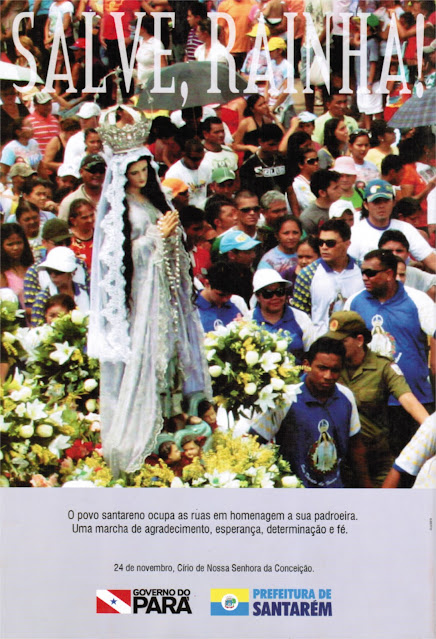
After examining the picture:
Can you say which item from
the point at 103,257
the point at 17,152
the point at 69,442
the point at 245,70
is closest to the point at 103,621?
the point at 69,442

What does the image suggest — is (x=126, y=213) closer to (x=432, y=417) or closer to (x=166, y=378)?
(x=166, y=378)

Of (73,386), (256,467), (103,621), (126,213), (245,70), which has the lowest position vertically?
(103,621)

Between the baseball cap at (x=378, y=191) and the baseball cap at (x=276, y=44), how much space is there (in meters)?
0.73

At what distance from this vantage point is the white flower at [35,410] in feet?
17.0

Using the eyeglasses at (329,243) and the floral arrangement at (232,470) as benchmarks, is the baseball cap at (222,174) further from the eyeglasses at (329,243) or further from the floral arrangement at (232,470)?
the floral arrangement at (232,470)

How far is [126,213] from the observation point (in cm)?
521

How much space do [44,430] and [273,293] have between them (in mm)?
1180

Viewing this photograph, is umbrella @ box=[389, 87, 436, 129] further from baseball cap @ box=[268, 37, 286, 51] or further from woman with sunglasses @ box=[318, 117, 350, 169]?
baseball cap @ box=[268, 37, 286, 51]

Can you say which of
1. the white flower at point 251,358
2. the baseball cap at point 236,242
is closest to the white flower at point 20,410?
the white flower at point 251,358

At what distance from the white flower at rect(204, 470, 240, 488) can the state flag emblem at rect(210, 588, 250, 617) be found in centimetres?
44

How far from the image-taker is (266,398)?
17.1ft

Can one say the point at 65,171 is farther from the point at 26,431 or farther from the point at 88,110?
the point at 26,431

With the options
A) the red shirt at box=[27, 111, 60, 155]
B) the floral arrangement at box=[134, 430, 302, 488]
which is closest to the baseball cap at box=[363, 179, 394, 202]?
the floral arrangement at box=[134, 430, 302, 488]

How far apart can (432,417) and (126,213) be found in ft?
5.35
